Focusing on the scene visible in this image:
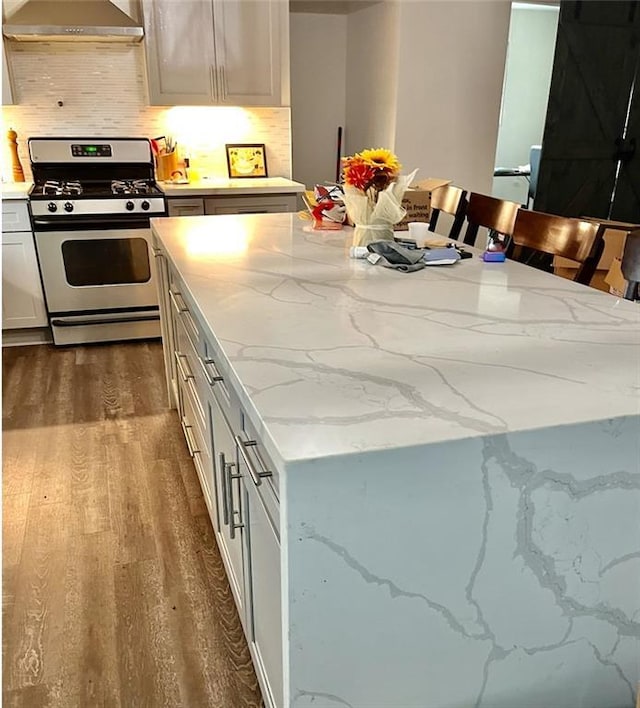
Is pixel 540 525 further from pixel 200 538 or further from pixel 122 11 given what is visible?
pixel 122 11

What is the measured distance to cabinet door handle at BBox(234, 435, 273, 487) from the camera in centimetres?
107

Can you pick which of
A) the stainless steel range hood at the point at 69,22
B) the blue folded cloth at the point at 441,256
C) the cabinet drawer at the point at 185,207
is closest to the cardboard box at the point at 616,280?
the blue folded cloth at the point at 441,256

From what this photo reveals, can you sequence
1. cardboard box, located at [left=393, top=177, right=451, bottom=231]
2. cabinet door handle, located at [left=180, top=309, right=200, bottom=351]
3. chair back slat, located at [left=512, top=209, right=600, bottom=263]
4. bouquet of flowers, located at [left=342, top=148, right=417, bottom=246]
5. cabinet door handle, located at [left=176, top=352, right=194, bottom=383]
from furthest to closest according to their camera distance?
cardboard box, located at [left=393, top=177, right=451, bottom=231] < cabinet door handle, located at [left=176, top=352, right=194, bottom=383] < bouquet of flowers, located at [left=342, top=148, right=417, bottom=246] < chair back slat, located at [left=512, top=209, right=600, bottom=263] < cabinet door handle, located at [left=180, top=309, right=200, bottom=351]

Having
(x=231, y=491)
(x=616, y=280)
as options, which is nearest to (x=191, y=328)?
(x=231, y=491)

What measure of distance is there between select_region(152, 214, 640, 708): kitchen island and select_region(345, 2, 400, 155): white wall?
322cm

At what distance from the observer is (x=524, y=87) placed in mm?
5285

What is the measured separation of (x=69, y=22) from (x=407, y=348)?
345 centimetres

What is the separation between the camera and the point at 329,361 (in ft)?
3.85

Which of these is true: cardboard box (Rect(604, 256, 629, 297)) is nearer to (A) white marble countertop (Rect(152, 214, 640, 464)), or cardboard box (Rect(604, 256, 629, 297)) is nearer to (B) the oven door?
(A) white marble countertop (Rect(152, 214, 640, 464))

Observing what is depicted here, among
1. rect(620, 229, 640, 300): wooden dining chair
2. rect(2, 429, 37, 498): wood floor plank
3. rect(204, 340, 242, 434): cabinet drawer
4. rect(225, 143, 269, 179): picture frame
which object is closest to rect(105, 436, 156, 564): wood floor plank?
rect(2, 429, 37, 498): wood floor plank

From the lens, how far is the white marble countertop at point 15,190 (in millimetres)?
3508

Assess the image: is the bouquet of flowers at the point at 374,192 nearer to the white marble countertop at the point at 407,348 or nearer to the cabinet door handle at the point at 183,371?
the white marble countertop at the point at 407,348

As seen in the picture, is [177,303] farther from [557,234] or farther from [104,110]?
[104,110]

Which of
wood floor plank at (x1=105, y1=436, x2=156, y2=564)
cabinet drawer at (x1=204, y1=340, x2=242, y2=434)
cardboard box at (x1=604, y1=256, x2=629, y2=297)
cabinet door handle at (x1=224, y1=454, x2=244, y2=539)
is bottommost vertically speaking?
wood floor plank at (x1=105, y1=436, x2=156, y2=564)
